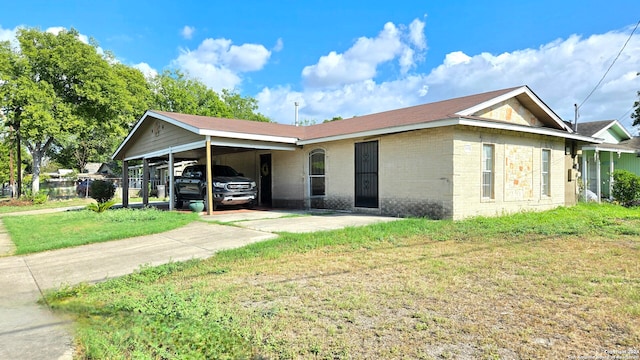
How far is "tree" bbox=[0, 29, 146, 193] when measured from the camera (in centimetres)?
2525

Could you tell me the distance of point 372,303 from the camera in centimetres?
411

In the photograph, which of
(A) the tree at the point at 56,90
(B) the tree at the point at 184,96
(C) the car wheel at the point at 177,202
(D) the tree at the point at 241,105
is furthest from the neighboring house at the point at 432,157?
(D) the tree at the point at 241,105

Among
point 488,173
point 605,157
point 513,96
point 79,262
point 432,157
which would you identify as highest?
point 513,96

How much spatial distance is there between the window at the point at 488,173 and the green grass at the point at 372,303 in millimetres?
4246

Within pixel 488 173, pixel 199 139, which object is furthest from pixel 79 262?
pixel 488 173

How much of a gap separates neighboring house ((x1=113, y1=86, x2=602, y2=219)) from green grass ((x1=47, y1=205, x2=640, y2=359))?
381 centimetres

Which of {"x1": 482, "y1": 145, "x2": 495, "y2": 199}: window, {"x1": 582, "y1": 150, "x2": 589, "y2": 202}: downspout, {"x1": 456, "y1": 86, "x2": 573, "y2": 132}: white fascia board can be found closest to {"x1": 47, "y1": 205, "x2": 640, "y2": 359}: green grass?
{"x1": 482, "y1": 145, "x2": 495, "y2": 199}: window

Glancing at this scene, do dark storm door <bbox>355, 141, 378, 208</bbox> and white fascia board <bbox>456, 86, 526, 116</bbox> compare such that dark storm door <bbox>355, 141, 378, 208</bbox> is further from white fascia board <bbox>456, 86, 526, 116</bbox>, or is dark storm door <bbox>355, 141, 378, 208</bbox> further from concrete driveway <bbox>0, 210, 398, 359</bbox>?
white fascia board <bbox>456, 86, 526, 116</bbox>

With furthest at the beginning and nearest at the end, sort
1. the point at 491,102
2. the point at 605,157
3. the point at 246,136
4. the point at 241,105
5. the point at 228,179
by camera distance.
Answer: the point at 241,105 < the point at 605,157 < the point at 228,179 < the point at 246,136 < the point at 491,102

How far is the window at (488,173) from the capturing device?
37.3ft

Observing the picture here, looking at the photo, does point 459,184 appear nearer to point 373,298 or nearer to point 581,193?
point 373,298

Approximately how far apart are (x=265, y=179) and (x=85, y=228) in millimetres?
8313

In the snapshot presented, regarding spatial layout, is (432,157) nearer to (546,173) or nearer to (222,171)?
(546,173)

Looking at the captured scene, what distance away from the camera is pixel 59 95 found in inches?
1099
